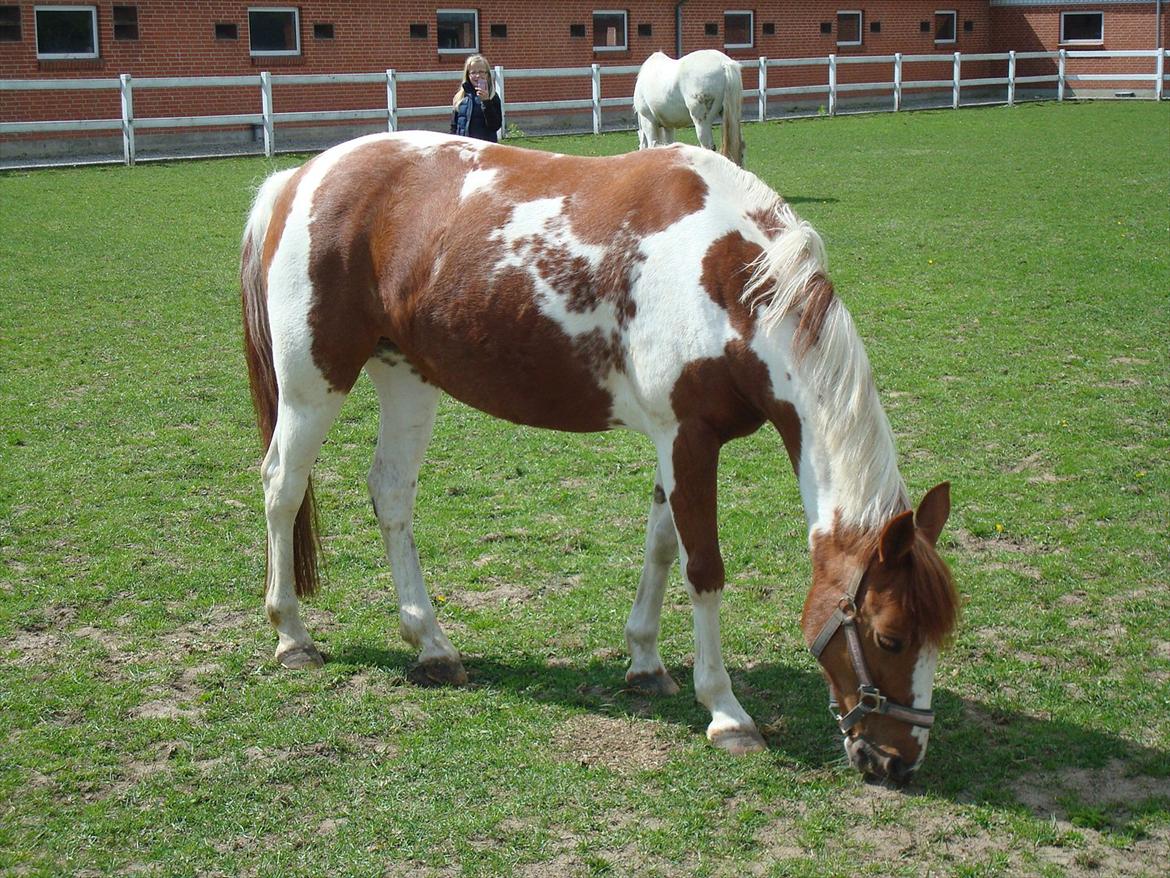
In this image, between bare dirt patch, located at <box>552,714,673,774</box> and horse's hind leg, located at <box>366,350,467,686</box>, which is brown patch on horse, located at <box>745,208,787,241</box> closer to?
horse's hind leg, located at <box>366,350,467,686</box>

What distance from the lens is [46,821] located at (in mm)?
3648

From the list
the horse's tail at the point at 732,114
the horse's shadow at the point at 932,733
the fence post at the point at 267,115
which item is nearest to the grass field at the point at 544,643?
the horse's shadow at the point at 932,733

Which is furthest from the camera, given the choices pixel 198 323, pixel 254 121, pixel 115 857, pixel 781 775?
pixel 254 121

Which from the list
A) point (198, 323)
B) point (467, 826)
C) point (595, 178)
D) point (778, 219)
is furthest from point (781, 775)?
point (198, 323)

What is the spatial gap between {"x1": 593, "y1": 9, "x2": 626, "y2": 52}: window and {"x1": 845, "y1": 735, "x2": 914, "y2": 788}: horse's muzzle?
27.4 metres

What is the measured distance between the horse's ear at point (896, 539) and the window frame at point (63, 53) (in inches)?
869

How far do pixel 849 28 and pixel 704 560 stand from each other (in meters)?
33.4

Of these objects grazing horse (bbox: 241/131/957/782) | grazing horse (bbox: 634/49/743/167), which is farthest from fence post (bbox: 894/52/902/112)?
grazing horse (bbox: 241/131/957/782)

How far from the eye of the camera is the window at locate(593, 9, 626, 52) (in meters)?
29.4

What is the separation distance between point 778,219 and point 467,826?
2.10 meters

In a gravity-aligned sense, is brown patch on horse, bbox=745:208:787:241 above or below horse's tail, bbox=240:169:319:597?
above

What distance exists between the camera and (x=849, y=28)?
34531 millimetres

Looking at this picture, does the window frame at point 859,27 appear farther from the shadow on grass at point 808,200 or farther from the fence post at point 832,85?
the shadow on grass at point 808,200

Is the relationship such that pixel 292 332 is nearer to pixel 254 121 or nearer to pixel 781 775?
pixel 781 775
